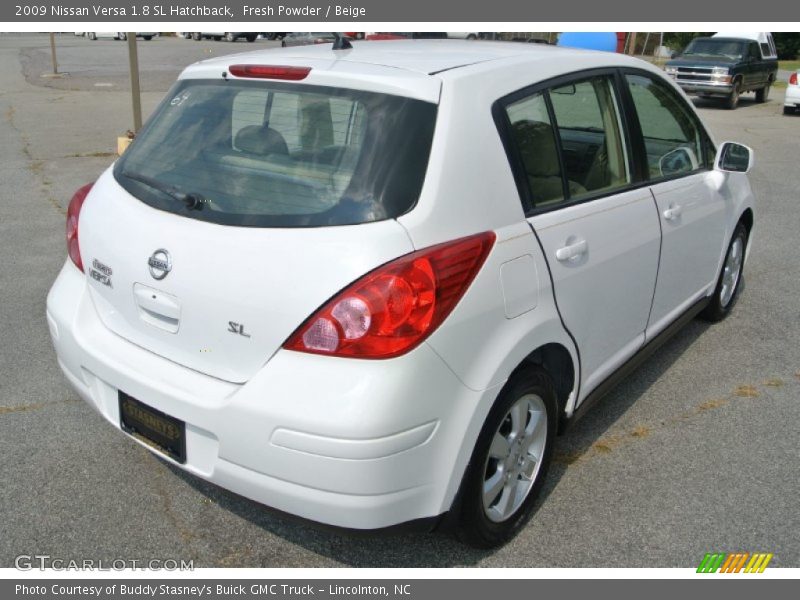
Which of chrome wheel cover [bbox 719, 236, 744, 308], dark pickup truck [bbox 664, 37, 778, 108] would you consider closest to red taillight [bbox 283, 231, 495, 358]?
chrome wheel cover [bbox 719, 236, 744, 308]

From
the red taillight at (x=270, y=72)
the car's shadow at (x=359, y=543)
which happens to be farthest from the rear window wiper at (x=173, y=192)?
the car's shadow at (x=359, y=543)

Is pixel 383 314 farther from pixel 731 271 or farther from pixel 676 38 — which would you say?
pixel 676 38

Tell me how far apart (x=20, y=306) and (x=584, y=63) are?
12.9 feet

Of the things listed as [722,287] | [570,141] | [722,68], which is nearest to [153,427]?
[570,141]

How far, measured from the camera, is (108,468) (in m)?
3.36

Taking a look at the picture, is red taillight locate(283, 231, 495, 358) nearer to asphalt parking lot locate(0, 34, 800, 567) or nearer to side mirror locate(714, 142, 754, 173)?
asphalt parking lot locate(0, 34, 800, 567)

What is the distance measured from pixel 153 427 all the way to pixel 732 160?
3419 mm

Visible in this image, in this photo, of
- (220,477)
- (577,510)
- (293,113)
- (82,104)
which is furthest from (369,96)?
(82,104)

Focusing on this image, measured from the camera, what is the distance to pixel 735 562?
290 cm

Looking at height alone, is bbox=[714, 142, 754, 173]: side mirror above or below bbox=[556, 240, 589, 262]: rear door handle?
above

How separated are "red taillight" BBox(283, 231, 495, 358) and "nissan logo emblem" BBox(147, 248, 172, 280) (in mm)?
542

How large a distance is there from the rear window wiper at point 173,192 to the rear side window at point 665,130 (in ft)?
7.16

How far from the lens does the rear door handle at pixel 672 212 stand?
374 cm

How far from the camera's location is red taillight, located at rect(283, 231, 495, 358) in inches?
89.0
